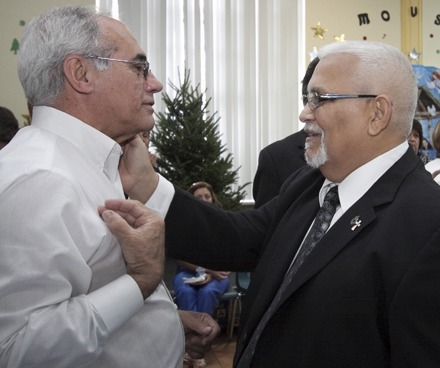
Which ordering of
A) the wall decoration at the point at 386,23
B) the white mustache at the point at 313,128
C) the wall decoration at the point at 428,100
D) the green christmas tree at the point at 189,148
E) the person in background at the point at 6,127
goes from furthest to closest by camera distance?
1. the wall decoration at the point at 386,23
2. the wall decoration at the point at 428,100
3. the green christmas tree at the point at 189,148
4. the person in background at the point at 6,127
5. the white mustache at the point at 313,128

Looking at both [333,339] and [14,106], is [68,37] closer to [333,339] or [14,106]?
[333,339]

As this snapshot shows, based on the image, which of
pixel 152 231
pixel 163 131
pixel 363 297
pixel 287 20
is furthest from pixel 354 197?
pixel 287 20

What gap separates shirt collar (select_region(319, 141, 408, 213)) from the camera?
1.64 metres

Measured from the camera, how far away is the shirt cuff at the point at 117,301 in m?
1.25

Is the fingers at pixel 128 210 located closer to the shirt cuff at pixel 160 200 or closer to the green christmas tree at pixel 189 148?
the shirt cuff at pixel 160 200

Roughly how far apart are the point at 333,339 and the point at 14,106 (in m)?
5.13

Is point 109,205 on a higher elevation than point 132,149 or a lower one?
lower

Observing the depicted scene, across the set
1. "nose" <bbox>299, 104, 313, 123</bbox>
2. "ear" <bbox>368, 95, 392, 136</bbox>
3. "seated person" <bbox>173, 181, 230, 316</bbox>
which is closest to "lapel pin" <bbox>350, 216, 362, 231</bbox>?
"ear" <bbox>368, 95, 392, 136</bbox>

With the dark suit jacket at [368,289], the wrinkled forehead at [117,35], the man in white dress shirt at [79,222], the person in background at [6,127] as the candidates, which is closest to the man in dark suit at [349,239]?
the dark suit jacket at [368,289]

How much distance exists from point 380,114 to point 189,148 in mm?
4062

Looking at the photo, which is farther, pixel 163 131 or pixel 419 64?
pixel 419 64

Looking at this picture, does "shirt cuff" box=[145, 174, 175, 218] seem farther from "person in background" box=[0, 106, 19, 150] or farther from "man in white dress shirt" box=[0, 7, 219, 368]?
"person in background" box=[0, 106, 19, 150]

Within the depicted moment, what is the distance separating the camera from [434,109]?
265 inches

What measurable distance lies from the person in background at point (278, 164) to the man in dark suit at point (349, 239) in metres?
1.13
